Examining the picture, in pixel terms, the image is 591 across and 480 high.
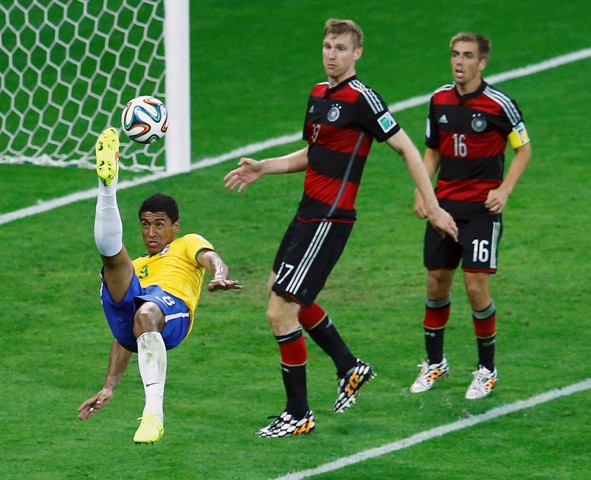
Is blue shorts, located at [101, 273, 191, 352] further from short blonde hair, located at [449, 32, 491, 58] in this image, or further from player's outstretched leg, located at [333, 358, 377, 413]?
short blonde hair, located at [449, 32, 491, 58]

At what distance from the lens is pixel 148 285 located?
836 cm

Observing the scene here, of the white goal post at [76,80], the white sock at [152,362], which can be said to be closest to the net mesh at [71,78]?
the white goal post at [76,80]

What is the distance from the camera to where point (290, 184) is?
15.0m

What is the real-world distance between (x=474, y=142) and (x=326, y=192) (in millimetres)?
1282

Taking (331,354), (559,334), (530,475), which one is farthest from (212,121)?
(530,475)

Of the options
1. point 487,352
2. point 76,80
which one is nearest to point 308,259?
point 487,352

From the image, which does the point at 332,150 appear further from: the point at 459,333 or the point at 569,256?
the point at 569,256

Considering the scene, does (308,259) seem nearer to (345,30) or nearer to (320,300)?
(345,30)

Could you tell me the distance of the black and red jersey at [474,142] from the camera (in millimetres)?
9508

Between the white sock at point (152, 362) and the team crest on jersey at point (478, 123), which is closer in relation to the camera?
the white sock at point (152, 362)

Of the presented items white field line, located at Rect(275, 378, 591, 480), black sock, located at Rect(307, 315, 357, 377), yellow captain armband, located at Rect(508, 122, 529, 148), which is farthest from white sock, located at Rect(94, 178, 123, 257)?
yellow captain armband, located at Rect(508, 122, 529, 148)

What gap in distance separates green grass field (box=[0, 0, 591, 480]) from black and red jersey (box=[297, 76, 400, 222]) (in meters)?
1.45

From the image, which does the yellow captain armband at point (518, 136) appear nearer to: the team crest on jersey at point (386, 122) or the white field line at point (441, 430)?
the team crest on jersey at point (386, 122)

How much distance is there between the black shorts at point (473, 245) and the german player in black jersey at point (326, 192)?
670mm
